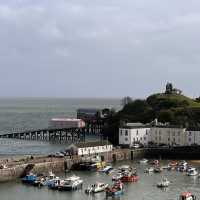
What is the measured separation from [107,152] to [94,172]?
10299mm

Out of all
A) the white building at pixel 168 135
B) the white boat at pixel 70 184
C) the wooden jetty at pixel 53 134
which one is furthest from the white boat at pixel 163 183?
the wooden jetty at pixel 53 134

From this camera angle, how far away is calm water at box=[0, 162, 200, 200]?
5653 centimetres

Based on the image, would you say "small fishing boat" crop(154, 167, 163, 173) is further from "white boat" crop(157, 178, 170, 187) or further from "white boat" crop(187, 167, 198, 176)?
"white boat" crop(157, 178, 170, 187)

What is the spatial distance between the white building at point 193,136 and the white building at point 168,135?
1.93 ft

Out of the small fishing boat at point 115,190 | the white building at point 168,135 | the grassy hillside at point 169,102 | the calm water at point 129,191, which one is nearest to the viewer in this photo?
the small fishing boat at point 115,190

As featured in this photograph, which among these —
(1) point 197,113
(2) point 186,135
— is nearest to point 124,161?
(2) point 186,135

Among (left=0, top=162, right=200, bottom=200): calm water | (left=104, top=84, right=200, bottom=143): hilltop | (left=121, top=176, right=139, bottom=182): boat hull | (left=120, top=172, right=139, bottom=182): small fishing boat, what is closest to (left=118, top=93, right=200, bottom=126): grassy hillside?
(left=104, top=84, right=200, bottom=143): hilltop

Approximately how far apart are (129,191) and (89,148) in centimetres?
2160

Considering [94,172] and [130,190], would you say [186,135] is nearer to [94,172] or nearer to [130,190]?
[94,172]

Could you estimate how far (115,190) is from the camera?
57.3 metres

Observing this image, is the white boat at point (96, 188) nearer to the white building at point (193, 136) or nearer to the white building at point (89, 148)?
the white building at point (89, 148)

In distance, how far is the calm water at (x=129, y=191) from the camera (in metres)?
56.5

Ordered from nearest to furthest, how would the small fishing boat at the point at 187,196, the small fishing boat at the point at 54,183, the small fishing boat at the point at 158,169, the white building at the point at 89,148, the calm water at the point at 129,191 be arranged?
the small fishing boat at the point at 187,196 → the calm water at the point at 129,191 → the small fishing boat at the point at 54,183 → the small fishing boat at the point at 158,169 → the white building at the point at 89,148

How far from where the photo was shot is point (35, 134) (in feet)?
394
